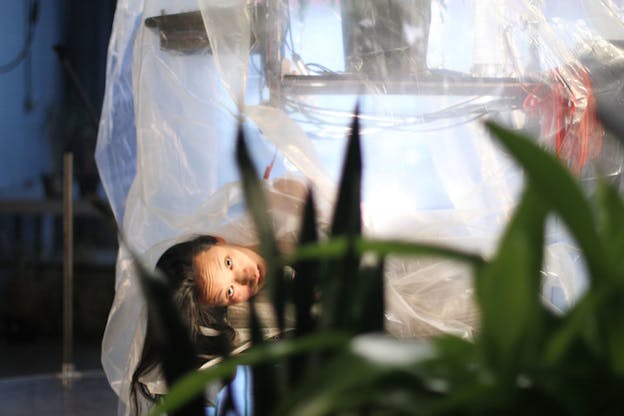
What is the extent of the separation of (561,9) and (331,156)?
58 cm

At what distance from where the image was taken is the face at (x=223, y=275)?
190 cm

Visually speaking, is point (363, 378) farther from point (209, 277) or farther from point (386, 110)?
point (209, 277)

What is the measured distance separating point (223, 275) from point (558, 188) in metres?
1.69

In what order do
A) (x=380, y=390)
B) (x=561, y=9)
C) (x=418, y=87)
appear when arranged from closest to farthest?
(x=380, y=390) < (x=418, y=87) < (x=561, y=9)

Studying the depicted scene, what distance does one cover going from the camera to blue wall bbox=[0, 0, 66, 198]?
4.16 meters

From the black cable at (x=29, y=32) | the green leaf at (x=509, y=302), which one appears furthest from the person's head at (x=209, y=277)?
the black cable at (x=29, y=32)

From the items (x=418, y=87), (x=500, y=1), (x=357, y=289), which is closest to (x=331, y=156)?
(x=418, y=87)

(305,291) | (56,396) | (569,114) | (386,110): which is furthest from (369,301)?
(56,396)

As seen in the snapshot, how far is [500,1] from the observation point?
5.72 feet

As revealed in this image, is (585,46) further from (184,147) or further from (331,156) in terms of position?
(184,147)

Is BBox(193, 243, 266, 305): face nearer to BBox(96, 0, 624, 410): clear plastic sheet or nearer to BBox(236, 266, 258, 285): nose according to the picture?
BBox(236, 266, 258, 285): nose

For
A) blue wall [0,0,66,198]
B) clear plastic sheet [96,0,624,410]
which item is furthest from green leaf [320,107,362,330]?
blue wall [0,0,66,198]

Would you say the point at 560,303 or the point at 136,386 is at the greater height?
the point at 560,303

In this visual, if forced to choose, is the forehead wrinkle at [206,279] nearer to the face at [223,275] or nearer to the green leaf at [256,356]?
the face at [223,275]
